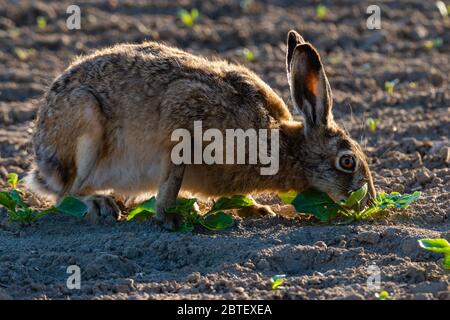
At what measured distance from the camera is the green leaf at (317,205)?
746cm

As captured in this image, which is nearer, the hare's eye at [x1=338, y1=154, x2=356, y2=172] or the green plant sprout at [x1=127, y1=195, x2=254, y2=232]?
the green plant sprout at [x1=127, y1=195, x2=254, y2=232]

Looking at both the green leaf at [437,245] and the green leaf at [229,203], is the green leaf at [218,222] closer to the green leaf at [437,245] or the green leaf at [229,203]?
the green leaf at [229,203]

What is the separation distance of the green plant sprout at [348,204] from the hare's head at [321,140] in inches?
3.5

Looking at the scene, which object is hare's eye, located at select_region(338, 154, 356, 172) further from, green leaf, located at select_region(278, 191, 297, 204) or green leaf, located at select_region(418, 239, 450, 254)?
green leaf, located at select_region(418, 239, 450, 254)

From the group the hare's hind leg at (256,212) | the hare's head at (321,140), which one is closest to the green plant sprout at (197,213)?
the hare's hind leg at (256,212)

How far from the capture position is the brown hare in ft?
24.7

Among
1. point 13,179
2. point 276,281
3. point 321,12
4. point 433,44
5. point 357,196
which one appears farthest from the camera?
point 321,12

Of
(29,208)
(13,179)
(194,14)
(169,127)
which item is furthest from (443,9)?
(29,208)

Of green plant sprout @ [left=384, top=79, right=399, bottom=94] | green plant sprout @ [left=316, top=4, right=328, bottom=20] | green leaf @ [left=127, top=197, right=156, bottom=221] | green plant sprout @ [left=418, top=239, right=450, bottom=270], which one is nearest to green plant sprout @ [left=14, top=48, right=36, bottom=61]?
green plant sprout @ [left=316, top=4, right=328, bottom=20]

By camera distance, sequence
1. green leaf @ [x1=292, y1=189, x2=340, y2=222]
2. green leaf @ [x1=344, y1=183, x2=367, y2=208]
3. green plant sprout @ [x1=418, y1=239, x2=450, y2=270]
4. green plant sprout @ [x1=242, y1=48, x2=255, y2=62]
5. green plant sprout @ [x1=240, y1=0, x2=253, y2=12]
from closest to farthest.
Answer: green plant sprout @ [x1=418, y1=239, x2=450, y2=270] < green leaf @ [x1=344, y1=183, x2=367, y2=208] < green leaf @ [x1=292, y1=189, x2=340, y2=222] < green plant sprout @ [x1=242, y1=48, x2=255, y2=62] < green plant sprout @ [x1=240, y1=0, x2=253, y2=12]

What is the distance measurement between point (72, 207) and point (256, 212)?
140cm

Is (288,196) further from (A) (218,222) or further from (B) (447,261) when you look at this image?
(B) (447,261)

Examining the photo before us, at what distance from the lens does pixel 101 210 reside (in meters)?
7.66
